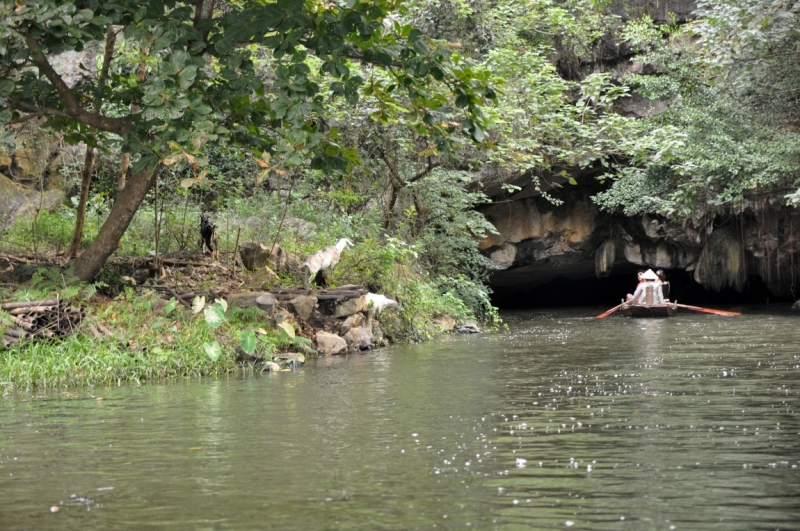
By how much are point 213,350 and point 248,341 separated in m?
0.53

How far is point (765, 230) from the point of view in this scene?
23750mm

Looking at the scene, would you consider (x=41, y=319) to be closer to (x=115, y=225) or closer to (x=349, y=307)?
(x=115, y=225)

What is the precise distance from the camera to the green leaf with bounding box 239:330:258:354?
10.9 m

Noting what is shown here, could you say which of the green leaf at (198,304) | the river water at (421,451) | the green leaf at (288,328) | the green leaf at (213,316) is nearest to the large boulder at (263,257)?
the green leaf at (288,328)

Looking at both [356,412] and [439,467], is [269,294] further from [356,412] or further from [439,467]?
[439,467]

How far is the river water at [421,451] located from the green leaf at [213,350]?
866 mm

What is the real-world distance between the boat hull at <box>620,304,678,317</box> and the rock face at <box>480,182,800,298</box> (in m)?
2.80

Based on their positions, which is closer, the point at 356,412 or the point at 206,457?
the point at 206,457

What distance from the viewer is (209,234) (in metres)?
14.9

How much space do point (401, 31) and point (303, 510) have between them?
628cm

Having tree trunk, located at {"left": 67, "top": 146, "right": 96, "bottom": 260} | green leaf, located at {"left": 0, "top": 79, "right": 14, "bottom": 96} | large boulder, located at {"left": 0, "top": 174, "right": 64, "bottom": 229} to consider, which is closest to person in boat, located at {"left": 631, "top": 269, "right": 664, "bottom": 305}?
large boulder, located at {"left": 0, "top": 174, "right": 64, "bottom": 229}

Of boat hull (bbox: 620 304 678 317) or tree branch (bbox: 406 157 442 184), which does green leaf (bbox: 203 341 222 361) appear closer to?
tree branch (bbox: 406 157 442 184)

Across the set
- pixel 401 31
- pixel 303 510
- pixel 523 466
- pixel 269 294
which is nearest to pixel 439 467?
pixel 523 466

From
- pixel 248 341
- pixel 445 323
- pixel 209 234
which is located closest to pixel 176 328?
pixel 248 341
